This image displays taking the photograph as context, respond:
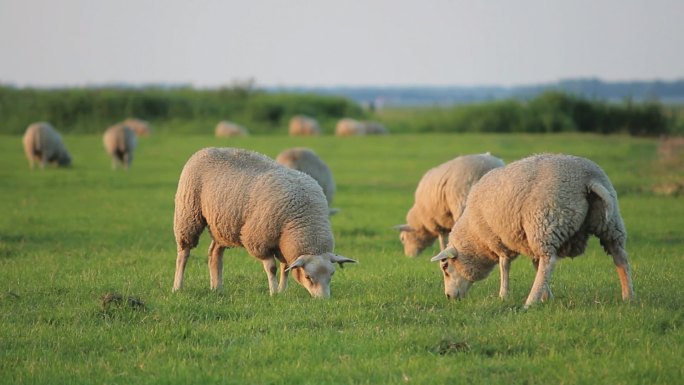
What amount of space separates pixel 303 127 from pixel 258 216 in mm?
44674

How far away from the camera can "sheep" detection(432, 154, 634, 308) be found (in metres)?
8.88

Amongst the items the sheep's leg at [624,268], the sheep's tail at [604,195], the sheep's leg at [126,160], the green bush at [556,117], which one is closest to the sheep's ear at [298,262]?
the sheep's tail at [604,195]

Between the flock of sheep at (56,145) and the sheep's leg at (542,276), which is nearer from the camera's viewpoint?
the sheep's leg at (542,276)

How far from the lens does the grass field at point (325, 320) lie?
7.04 metres

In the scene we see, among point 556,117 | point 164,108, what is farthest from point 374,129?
point 164,108

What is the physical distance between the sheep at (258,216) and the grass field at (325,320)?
12.6 inches

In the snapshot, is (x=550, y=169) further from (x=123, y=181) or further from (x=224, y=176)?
(x=123, y=181)

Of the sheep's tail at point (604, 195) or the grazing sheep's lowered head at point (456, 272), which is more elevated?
the sheep's tail at point (604, 195)

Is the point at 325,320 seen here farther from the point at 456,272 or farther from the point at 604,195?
the point at 604,195

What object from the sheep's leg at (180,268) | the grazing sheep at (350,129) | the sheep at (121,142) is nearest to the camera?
the sheep's leg at (180,268)

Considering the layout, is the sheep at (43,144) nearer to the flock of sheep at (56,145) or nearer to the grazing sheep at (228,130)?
the flock of sheep at (56,145)

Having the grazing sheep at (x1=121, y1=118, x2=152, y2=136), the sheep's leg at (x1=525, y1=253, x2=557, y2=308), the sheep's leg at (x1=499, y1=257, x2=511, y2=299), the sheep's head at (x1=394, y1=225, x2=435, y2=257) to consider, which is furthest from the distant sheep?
the sheep's leg at (x1=525, y1=253, x2=557, y2=308)

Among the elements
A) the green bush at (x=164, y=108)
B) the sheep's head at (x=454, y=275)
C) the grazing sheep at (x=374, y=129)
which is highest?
the sheep's head at (x=454, y=275)

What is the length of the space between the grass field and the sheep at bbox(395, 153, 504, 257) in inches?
18.5
